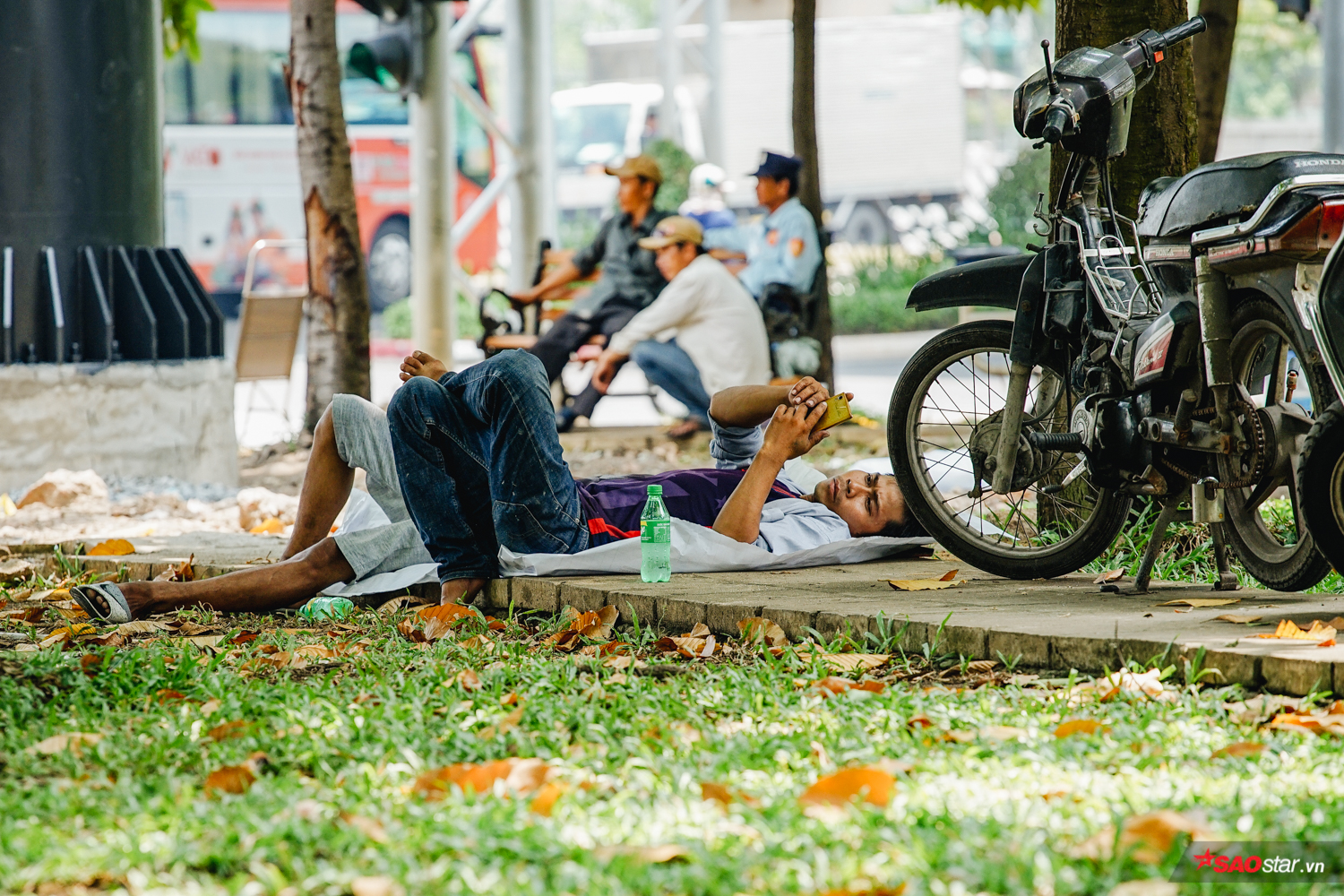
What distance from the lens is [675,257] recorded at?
10.1 m

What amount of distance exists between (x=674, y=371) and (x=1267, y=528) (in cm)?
602

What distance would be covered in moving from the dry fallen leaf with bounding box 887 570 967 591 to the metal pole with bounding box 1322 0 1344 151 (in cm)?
722

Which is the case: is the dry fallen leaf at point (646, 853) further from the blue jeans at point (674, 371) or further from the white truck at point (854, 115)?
the white truck at point (854, 115)

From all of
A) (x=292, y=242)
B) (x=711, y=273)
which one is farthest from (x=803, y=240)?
(x=292, y=242)

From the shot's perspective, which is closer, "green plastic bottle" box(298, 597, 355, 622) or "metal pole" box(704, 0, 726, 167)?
"green plastic bottle" box(298, 597, 355, 622)

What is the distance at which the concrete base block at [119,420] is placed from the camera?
7008 millimetres

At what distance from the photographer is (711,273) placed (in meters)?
9.68

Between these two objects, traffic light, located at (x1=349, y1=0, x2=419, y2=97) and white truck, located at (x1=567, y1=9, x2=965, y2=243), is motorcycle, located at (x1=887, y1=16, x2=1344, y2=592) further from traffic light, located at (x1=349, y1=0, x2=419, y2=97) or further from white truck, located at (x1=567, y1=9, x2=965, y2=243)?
white truck, located at (x1=567, y1=9, x2=965, y2=243)

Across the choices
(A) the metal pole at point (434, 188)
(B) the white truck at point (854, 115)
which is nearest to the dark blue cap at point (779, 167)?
(A) the metal pole at point (434, 188)

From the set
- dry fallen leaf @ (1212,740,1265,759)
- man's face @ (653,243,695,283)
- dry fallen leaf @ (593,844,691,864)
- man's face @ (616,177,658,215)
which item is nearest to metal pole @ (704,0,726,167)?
man's face @ (616,177,658,215)

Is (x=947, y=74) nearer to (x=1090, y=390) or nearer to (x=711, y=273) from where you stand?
(x=711, y=273)

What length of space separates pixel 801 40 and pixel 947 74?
20075 mm

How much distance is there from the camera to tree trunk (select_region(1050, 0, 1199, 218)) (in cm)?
505

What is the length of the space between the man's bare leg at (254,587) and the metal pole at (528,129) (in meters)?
9.38
